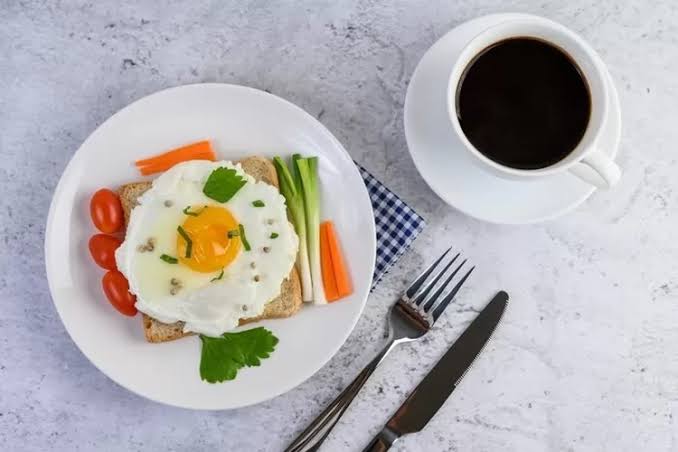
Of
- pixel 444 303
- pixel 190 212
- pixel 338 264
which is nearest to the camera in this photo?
pixel 190 212

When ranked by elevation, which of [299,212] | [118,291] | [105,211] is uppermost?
[299,212]

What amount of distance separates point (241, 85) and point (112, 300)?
723 millimetres

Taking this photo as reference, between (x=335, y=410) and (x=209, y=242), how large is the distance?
25.3 inches

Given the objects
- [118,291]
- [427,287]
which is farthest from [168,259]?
[427,287]

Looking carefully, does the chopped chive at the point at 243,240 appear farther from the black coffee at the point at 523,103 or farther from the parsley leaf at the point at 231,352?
the black coffee at the point at 523,103

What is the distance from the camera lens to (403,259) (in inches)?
98.0

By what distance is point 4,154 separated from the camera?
246 centimetres

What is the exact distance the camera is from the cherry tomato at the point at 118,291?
7.45ft

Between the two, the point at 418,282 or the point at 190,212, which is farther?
the point at 418,282

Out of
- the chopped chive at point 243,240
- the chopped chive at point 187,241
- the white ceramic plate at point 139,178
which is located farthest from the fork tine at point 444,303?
the chopped chive at point 187,241

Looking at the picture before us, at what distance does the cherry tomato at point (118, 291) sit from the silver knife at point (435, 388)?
2.65 ft

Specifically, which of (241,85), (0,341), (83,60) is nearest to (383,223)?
(241,85)

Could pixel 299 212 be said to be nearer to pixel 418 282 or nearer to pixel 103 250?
pixel 418 282

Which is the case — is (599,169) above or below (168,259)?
above
